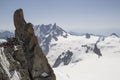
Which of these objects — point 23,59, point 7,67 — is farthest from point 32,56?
point 7,67

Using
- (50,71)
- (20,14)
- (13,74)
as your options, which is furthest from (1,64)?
(20,14)

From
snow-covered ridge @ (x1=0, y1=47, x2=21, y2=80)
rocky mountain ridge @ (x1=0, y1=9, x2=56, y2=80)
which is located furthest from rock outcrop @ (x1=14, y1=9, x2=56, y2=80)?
snow-covered ridge @ (x1=0, y1=47, x2=21, y2=80)

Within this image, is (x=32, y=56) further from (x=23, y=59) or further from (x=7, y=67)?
(x=7, y=67)

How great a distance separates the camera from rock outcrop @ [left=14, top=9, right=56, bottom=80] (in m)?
40.8

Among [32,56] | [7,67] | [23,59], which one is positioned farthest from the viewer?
[32,56]

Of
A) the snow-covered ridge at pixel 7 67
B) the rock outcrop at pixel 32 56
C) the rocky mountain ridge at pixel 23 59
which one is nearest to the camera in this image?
the snow-covered ridge at pixel 7 67

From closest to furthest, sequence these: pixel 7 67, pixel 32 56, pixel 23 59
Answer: pixel 7 67 < pixel 23 59 < pixel 32 56

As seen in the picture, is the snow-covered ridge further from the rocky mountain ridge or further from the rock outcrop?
the rock outcrop

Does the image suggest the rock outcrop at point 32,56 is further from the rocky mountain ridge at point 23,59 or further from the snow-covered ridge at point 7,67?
the snow-covered ridge at point 7,67

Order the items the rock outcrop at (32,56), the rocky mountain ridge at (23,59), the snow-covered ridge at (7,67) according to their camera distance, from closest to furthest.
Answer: the snow-covered ridge at (7,67) < the rocky mountain ridge at (23,59) < the rock outcrop at (32,56)

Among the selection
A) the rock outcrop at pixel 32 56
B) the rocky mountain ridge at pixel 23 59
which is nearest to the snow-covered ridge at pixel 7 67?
the rocky mountain ridge at pixel 23 59

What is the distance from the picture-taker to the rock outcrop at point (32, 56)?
134 ft

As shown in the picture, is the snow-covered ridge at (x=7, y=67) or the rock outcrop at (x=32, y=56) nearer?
the snow-covered ridge at (x=7, y=67)

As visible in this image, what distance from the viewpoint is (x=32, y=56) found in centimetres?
4312
